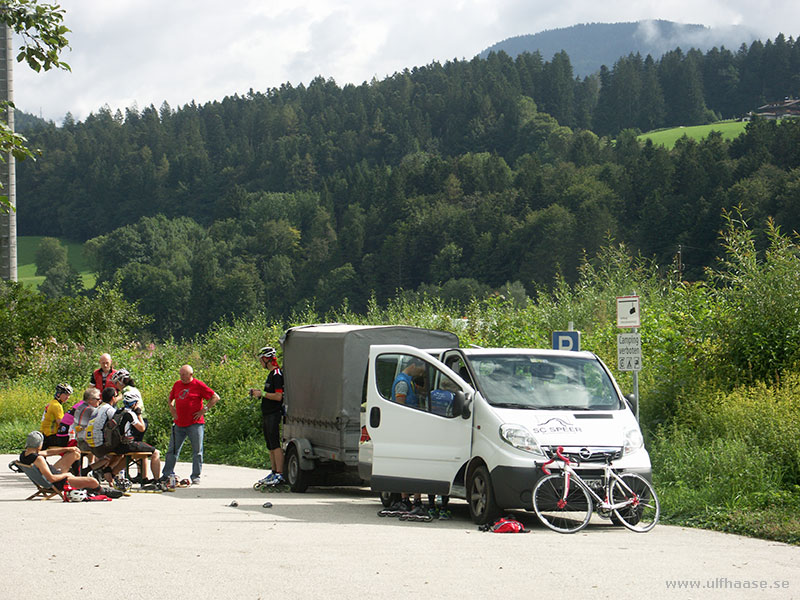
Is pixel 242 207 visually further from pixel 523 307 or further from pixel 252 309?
pixel 523 307

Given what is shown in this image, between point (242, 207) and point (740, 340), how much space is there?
152m

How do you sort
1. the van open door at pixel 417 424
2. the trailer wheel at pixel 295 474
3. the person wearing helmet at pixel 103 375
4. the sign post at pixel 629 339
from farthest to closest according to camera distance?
1. the person wearing helmet at pixel 103 375
2. the trailer wheel at pixel 295 474
3. the sign post at pixel 629 339
4. the van open door at pixel 417 424

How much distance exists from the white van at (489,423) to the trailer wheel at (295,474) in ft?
10.2

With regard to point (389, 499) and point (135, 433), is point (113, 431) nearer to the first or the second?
point (135, 433)

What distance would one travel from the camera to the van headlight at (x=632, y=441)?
12.3 metres

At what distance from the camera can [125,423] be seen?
16266 millimetres

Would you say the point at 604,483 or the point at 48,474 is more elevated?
the point at 604,483

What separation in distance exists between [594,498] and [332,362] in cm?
584

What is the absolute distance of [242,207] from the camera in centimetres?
16700

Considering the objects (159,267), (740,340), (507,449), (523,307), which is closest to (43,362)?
(523,307)

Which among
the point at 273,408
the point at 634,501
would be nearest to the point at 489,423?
the point at 634,501

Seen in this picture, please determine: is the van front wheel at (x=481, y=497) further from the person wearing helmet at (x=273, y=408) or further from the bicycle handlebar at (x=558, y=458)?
the person wearing helmet at (x=273, y=408)

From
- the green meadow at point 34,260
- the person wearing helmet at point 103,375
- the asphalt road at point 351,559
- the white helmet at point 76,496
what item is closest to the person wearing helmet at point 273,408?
the person wearing helmet at point 103,375

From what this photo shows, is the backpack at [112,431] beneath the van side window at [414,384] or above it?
beneath
